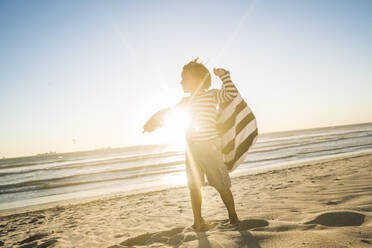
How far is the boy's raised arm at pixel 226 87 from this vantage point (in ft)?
9.66

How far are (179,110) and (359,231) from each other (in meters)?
2.25

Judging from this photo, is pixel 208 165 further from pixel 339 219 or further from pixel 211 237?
pixel 339 219

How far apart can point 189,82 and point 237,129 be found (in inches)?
33.3

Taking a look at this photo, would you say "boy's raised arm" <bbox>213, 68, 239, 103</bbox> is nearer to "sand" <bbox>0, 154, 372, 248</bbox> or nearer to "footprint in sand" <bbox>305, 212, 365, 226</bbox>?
"sand" <bbox>0, 154, 372, 248</bbox>

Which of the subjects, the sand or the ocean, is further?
the ocean

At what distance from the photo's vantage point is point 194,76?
10.1 ft

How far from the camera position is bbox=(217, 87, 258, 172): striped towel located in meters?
3.07

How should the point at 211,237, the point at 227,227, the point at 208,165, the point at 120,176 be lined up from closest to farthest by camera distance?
the point at 211,237
the point at 208,165
the point at 227,227
the point at 120,176

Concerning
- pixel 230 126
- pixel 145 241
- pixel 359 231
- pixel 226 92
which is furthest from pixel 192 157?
pixel 359 231

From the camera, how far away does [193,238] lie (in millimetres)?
2775

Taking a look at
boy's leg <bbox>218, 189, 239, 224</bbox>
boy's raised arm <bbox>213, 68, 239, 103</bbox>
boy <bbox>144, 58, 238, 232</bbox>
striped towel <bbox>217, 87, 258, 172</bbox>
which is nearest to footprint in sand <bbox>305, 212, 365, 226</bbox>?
boy's leg <bbox>218, 189, 239, 224</bbox>

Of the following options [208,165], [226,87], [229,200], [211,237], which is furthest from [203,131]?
[211,237]

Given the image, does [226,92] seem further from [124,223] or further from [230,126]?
[124,223]

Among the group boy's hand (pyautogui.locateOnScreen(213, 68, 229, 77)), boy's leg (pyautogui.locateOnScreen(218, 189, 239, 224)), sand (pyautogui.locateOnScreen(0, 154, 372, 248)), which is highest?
boy's hand (pyautogui.locateOnScreen(213, 68, 229, 77))
